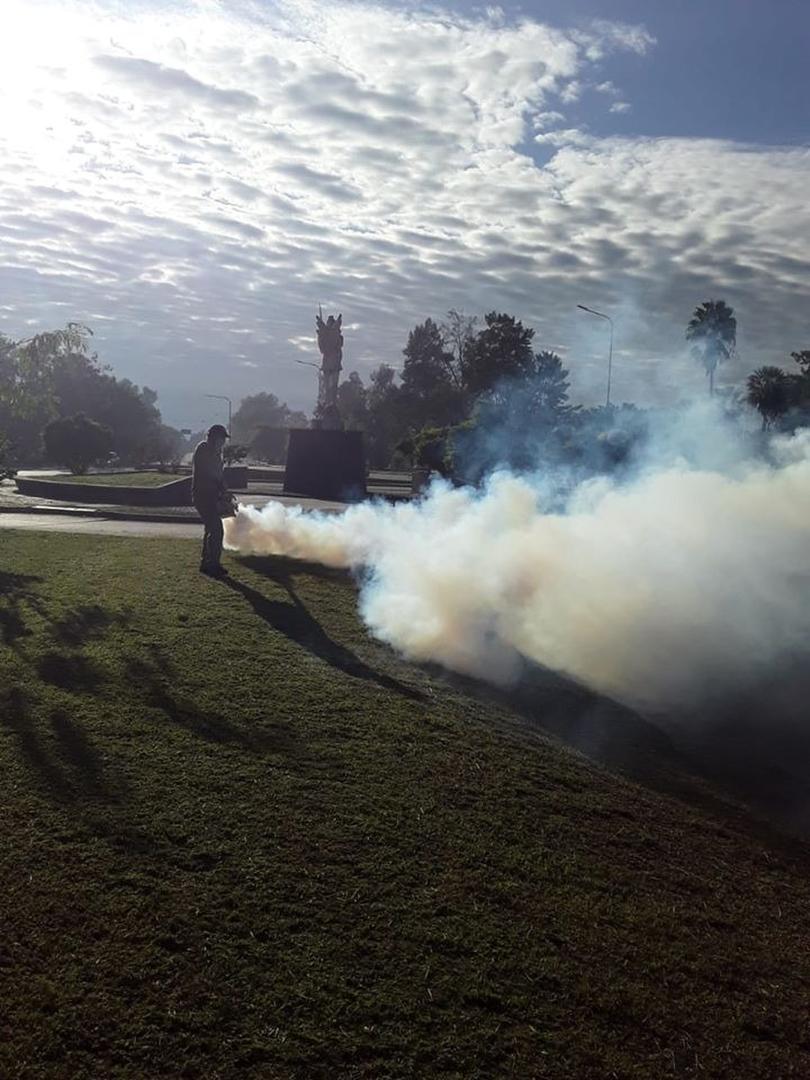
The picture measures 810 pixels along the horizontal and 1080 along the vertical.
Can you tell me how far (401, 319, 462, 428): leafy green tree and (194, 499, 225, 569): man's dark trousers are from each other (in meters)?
67.6

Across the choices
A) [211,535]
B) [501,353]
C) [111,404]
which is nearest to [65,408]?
[111,404]

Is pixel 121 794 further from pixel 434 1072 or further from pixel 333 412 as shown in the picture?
pixel 333 412

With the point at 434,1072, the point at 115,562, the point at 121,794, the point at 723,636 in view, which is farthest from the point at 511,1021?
the point at 115,562

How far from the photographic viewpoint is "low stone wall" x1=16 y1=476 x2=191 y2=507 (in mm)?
29547

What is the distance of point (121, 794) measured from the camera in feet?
19.1

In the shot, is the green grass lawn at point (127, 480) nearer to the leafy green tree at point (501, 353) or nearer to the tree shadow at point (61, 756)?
the leafy green tree at point (501, 353)

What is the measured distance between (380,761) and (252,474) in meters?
43.8

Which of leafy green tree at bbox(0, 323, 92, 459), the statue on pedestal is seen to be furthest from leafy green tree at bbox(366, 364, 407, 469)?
leafy green tree at bbox(0, 323, 92, 459)

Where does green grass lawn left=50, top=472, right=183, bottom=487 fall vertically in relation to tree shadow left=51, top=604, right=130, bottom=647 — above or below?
above

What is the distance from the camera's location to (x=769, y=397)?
19969mm

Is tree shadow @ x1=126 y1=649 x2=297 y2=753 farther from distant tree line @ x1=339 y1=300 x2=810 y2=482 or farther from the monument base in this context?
the monument base

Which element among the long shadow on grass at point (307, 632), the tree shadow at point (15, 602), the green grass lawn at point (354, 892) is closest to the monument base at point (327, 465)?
the long shadow on grass at point (307, 632)

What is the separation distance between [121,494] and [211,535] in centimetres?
1749

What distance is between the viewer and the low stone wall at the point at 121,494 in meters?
29.5
